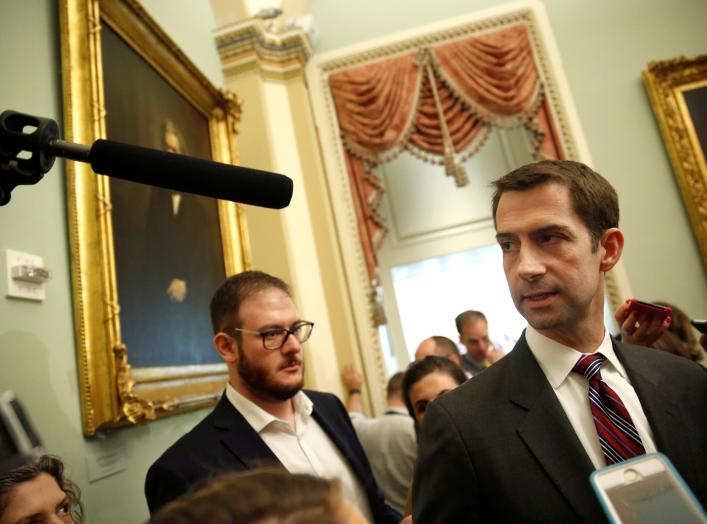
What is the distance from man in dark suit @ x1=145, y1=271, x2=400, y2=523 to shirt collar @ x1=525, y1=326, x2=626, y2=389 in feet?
2.61

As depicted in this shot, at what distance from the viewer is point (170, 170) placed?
2.30 ft

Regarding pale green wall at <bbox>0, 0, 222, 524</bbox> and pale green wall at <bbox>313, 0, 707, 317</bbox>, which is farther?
pale green wall at <bbox>313, 0, 707, 317</bbox>

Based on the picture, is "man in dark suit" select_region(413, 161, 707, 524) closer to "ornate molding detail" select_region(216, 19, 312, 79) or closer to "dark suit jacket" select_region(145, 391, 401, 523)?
"dark suit jacket" select_region(145, 391, 401, 523)

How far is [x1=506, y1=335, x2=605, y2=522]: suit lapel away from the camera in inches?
47.4

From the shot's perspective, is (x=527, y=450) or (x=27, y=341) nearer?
(x=527, y=450)

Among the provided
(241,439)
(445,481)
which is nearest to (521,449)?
(445,481)

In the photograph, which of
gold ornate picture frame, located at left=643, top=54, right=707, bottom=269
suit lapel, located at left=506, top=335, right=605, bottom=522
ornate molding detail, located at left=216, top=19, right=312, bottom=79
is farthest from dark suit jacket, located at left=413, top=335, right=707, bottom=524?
ornate molding detail, located at left=216, top=19, right=312, bottom=79

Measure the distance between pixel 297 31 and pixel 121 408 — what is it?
3.81 meters

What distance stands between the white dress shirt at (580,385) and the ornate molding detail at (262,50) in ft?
12.7

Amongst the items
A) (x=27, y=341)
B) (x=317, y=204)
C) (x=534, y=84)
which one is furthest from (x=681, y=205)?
(x=27, y=341)

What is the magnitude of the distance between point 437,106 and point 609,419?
4.09 m

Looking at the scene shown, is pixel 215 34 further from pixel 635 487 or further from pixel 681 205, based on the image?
pixel 635 487

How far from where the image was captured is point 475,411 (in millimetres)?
1361

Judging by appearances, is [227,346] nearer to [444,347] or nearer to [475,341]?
Result: [444,347]
